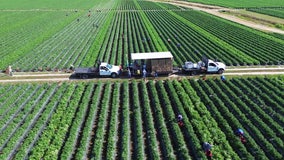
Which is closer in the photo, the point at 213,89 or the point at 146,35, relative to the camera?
the point at 213,89

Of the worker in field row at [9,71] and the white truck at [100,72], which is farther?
the worker in field row at [9,71]

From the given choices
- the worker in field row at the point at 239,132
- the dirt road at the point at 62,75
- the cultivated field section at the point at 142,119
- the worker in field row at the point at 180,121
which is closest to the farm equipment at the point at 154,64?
the dirt road at the point at 62,75

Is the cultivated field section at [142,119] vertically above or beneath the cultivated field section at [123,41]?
beneath

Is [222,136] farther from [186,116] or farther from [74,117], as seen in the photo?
[74,117]

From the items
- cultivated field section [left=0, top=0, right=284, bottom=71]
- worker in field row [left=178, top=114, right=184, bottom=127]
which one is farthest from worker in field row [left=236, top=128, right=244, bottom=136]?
cultivated field section [left=0, top=0, right=284, bottom=71]

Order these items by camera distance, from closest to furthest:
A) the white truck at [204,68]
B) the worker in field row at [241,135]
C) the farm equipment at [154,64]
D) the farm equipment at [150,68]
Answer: the worker in field row at [241,135] → the farm equipment at [154,64] → the farm equipment at [150,68] → the white truck at [204,68]

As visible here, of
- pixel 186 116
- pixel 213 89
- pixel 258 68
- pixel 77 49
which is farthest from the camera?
pixel 77 49

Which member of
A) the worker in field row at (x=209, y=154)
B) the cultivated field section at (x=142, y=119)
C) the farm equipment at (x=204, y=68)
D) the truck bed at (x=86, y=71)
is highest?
the truck bed at (x=86, y=71)

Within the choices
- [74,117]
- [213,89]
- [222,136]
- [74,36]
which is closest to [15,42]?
[74,36]

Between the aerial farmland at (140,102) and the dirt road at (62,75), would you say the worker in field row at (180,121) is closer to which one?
the aerial farmland at (140,102)
